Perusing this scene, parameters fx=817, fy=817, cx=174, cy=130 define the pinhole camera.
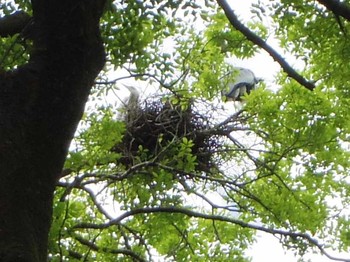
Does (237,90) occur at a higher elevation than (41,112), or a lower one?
higher

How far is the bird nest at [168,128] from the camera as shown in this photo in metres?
7.27

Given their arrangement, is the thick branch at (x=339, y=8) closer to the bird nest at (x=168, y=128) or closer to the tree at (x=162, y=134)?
the tree at (x=162, y=134)

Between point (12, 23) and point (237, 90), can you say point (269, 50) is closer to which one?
point (12, 23)

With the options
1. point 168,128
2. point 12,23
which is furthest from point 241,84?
point 12,23

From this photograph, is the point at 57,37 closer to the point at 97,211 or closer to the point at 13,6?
the point at 13,6

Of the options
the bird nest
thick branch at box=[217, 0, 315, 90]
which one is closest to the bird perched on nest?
the bird nest

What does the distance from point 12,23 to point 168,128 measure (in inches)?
163

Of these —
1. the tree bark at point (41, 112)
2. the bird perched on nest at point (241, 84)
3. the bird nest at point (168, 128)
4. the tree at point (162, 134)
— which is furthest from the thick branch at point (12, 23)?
the bird perched on nest at point (241, 84)

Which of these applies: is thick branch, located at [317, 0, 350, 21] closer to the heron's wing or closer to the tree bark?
the tree bark

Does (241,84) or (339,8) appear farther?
(241,84)

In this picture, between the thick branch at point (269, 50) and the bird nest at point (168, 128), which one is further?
the bird nest at point (168, 128)

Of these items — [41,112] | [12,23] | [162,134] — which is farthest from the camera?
[162,134]

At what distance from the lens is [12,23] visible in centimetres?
337

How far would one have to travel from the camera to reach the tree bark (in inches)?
78.2
